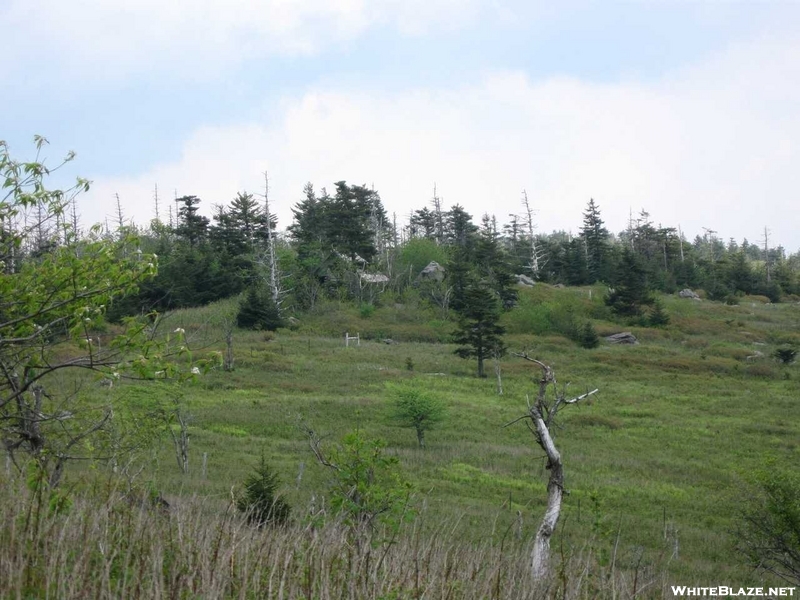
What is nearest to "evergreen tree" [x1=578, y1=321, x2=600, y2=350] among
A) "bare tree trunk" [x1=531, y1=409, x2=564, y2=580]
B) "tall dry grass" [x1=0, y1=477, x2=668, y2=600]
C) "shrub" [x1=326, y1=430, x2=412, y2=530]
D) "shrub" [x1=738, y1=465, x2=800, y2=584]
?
"shrub" [x1=738, y1=465, x2=800, y2=584]

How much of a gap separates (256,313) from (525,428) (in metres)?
32.2

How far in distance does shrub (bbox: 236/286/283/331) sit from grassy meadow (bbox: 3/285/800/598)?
1.90 metres

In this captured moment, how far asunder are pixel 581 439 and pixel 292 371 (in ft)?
64.0

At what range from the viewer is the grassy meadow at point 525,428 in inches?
584

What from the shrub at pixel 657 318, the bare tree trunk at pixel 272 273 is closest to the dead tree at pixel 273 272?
the bare tree trunk at pixel 272 273

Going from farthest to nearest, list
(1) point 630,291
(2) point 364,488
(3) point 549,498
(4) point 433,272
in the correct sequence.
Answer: (4) point 433,272 → (1) point 630,291 → (3) point 549,498 → (2) point 364,488

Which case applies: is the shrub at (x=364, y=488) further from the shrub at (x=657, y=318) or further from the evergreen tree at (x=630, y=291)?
the evergreen tree at (x=630, y=291)

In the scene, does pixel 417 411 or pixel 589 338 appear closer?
pixel 417 411

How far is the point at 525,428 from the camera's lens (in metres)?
32.2

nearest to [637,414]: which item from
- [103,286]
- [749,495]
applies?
[749,495]

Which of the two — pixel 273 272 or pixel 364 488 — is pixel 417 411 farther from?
pixel 273 272

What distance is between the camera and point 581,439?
98.6ft

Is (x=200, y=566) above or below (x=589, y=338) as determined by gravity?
above

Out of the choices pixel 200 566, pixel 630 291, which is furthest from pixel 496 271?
pixel 200 566
